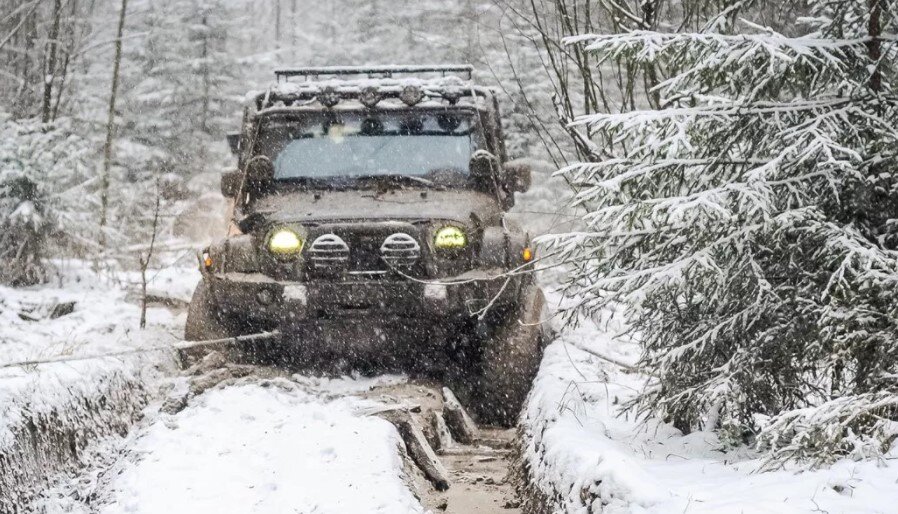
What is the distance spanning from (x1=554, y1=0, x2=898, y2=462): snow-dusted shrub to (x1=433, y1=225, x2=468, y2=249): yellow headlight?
2.46 m

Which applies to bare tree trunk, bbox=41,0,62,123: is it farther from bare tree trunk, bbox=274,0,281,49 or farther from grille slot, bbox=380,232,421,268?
bare tree trunk, bbox=274,0,281,49

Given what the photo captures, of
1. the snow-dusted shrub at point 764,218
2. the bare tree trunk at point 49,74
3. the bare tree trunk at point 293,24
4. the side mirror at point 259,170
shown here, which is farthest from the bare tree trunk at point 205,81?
the snow-dusted shrub at point 764,218

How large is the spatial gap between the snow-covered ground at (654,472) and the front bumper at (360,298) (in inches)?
35.3

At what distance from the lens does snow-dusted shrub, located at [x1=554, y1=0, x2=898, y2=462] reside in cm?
330

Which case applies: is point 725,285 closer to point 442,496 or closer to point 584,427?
point 584,427

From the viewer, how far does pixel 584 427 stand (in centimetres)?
439

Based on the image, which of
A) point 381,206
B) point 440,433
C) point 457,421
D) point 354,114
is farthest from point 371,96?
point 440,433

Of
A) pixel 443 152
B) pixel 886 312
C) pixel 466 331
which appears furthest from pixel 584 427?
pixel 443 152

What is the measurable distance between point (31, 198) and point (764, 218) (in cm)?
1090

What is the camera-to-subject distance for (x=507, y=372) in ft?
20.4

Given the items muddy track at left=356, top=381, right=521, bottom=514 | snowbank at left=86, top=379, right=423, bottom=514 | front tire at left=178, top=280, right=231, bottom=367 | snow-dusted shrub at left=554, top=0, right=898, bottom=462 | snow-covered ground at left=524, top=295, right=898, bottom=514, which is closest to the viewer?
snow-covered ground at left=524, top=295, right=898, bottom=514

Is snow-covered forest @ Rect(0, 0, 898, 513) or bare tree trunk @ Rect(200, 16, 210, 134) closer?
snow-covered forest @ Rect(0, 0, 898, 513)

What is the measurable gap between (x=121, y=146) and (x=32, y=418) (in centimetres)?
2288

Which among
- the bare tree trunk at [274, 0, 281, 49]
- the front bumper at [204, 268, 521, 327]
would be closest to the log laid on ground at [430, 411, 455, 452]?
the front bumper at [204, 268, 521, 327]
